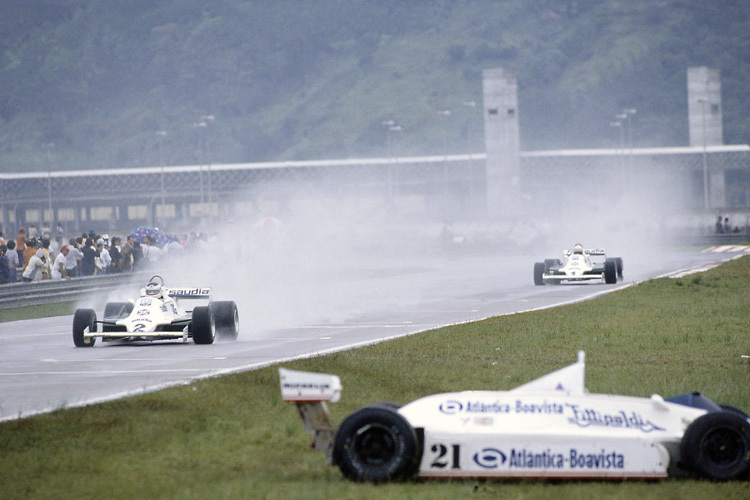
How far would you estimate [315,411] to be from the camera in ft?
25.6

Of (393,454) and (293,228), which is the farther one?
(293,228)

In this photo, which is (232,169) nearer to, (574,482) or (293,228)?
(293,228)

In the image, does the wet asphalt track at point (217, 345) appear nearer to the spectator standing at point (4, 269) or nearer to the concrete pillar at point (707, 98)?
the spectator standing at point (4, 269)

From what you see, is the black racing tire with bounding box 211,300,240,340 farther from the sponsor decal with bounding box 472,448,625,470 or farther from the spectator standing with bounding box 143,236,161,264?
the spectator standing with bounding box 143,236,161,264

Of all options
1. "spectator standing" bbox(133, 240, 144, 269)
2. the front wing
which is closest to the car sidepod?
the front wing

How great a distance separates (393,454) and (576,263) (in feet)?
88.3

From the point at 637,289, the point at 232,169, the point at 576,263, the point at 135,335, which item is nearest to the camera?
the point at 135,335

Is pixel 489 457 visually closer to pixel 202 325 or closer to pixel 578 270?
pixel 202 325

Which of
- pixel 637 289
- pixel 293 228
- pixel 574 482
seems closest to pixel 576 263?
pixel 637 289

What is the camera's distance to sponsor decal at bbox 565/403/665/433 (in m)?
7.75

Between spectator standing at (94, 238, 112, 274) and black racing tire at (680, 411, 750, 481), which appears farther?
spectator standing at (94, 238, 112, 274)

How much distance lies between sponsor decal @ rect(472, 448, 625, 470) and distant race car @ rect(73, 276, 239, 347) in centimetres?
1120

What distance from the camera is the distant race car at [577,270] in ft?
107

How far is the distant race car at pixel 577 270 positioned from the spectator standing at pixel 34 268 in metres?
14.6
